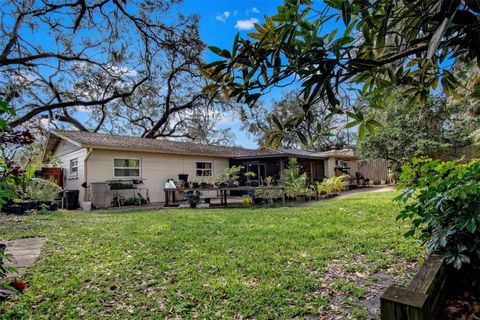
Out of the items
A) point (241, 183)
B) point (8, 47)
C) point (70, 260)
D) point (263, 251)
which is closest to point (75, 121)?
point (8, 47)

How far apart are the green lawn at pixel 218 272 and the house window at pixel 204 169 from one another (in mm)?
9864

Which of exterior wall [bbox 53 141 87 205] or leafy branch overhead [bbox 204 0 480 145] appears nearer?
leafy branch overhead [bbox 204 0 480 145]

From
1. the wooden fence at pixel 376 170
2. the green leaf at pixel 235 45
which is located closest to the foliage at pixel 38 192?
the green leaf at pixel 235 45

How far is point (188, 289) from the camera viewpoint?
116 inches

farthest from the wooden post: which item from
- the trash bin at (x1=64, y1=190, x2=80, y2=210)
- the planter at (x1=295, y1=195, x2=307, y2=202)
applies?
the trash bin at (x1=64, y1=190, x2=80, y2=210)

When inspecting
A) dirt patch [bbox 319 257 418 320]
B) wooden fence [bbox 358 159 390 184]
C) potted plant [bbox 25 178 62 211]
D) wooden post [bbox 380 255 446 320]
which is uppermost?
wooden fence [bbox 358 159 390 184]

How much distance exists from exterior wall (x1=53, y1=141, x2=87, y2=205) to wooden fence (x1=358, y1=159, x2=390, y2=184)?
725 inches

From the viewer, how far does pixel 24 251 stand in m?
4.41

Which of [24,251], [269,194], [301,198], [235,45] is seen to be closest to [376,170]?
[301,198]

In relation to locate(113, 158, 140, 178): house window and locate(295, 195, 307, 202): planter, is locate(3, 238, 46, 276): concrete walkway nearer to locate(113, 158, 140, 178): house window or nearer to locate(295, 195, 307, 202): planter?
locate(113, 158, 140, 178): house window

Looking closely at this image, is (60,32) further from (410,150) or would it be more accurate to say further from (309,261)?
(410,150)

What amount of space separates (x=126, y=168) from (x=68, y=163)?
10.1 ft

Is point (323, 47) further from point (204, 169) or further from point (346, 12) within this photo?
point (204, 169)

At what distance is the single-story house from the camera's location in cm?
1195
